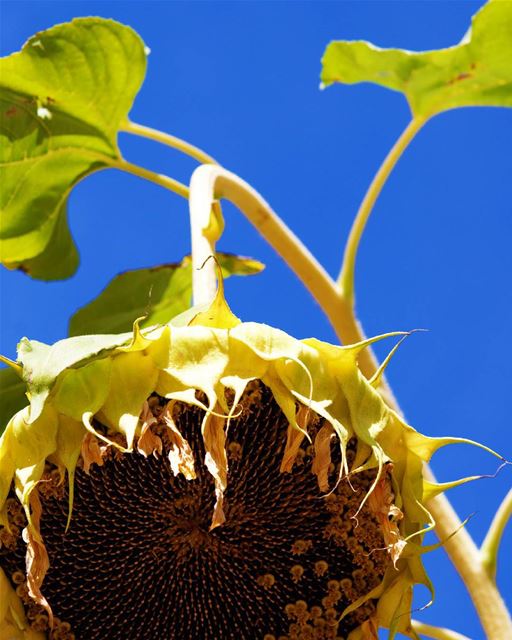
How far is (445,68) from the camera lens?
225 cm

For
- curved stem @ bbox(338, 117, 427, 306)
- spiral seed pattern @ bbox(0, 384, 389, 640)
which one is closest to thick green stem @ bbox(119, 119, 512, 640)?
curved stem @ bbox(338, 117, 427, 306)

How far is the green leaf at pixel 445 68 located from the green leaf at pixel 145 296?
441mm

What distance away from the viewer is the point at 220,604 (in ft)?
5.25

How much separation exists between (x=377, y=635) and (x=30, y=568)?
47cm

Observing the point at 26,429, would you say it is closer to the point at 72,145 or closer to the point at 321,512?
the point at 321,512

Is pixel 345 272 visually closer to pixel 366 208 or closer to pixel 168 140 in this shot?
pixel 366 208

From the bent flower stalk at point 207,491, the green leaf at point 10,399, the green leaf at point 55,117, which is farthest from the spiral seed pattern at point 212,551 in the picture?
the green leaf at point 55,117

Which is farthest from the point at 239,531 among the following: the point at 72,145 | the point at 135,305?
the point at 72,145

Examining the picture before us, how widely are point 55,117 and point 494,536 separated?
1167 millimetres

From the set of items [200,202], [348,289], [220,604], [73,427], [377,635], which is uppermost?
[200,202]

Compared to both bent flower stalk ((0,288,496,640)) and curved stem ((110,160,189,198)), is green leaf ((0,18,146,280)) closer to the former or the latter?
curved stem ((110,160,189,198))

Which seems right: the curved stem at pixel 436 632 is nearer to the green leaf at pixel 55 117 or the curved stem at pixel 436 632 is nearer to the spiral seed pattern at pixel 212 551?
the spiral seed pattern at pixel 212 551

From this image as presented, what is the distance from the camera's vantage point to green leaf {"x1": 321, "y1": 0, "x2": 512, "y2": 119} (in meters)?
2.16

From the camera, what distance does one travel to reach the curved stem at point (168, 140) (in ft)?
7.78
